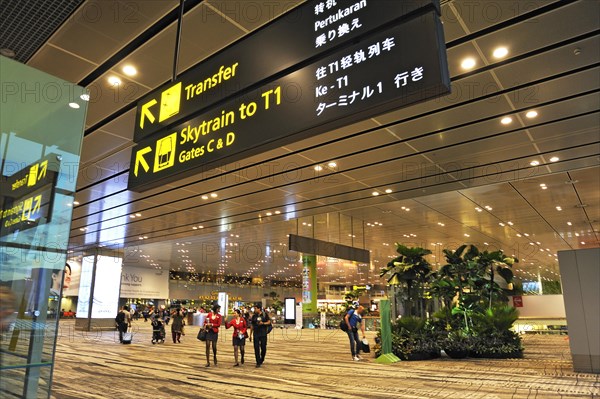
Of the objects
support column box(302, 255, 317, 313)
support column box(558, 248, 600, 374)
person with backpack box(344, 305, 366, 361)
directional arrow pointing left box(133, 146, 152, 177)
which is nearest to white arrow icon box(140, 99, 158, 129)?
directional arrow pointing left box(133, 146, 152, 177)

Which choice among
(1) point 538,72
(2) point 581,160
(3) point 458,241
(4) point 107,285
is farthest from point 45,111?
(4) point 107,285

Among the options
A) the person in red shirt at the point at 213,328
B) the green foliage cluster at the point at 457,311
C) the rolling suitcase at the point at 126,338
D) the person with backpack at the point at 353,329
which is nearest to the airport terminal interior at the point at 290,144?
the person with backpack at the point at 353,329

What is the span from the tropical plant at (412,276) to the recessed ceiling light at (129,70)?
887cm

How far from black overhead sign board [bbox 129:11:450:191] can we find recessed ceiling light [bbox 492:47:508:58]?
3110 mm

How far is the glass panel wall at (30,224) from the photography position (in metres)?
2.63

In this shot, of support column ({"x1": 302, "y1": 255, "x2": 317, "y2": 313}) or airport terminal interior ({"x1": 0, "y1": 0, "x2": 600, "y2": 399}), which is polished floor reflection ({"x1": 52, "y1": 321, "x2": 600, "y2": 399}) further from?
support column ({"x1": 302, "y1": 255, "x2": 317, "y2": 313})

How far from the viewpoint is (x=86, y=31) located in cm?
453

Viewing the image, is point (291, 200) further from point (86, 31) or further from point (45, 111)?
point (45, 111)

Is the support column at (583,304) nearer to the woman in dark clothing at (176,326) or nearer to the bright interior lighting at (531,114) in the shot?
the bright interior lighting at (531,114)

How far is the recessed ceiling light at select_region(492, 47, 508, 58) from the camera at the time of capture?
16.3ft

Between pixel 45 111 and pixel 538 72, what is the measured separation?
553 cm

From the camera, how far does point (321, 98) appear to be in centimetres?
274

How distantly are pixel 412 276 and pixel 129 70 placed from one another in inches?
372

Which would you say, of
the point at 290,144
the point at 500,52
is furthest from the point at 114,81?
the point at 500,52
